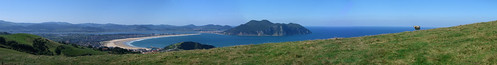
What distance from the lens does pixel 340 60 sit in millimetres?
14562

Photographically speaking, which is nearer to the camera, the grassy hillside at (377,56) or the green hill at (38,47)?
the grassy hillside at (377,56)

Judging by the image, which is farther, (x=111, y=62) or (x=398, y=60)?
(x=111, y=62)

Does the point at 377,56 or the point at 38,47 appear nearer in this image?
the point at 377,56

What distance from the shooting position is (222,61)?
1708 cm

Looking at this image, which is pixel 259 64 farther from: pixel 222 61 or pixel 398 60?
pixel 398 60

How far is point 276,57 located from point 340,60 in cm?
413

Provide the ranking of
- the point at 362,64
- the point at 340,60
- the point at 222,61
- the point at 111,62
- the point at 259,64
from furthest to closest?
the point at 111,62
the point at 222,61
the point at 259,64
the point at 340,60
the point at 362,64

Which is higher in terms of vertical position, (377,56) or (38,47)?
(377,56)

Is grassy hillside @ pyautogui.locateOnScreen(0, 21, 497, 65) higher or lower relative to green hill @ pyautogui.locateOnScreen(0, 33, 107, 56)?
higher

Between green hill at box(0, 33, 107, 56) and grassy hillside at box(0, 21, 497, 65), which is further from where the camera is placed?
green hill at box(0, 33, 107, 56)

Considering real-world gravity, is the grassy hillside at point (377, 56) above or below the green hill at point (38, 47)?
above

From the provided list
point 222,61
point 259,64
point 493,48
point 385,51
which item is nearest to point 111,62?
point 222,61

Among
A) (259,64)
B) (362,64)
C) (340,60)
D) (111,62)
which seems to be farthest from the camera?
(111,62)

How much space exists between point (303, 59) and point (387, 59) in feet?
14.0
